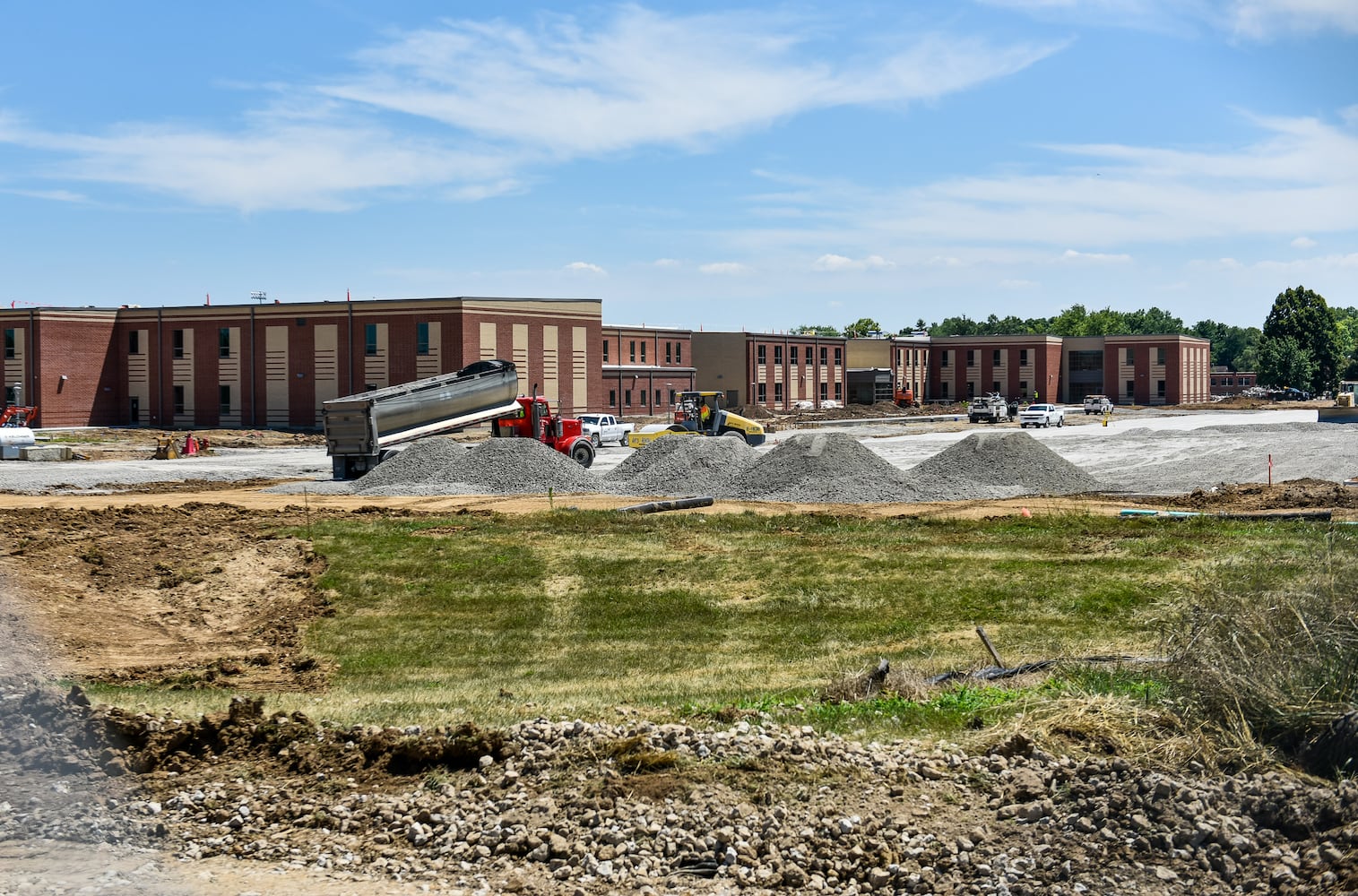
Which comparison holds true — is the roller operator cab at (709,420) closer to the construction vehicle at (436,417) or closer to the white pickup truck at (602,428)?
the white pickup truck at (602,428)

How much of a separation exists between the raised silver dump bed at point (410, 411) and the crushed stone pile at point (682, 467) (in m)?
8.18

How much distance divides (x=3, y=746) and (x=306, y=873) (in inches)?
135

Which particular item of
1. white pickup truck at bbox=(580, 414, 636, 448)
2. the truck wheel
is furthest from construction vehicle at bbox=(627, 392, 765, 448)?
the truck wheel

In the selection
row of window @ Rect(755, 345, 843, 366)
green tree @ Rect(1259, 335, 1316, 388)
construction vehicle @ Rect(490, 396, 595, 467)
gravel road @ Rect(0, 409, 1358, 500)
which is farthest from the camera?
green tree @ Rect(1259, 335, 1316, 388)

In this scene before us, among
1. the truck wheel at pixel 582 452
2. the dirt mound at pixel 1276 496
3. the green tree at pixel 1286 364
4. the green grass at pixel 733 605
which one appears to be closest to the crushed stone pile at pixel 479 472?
the truck wheel at pixel 582 452

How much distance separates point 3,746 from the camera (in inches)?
383

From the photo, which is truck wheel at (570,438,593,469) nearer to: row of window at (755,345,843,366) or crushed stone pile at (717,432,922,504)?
crushed stone pile at (717,432,922,504)

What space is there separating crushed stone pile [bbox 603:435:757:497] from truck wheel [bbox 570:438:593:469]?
6842 millimetres

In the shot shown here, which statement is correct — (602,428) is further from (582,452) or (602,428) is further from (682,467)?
(682,467)

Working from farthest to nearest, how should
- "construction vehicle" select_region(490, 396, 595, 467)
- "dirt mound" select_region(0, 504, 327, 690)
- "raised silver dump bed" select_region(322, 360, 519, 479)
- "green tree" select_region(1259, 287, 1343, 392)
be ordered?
"green tree" select_region(1259, 287, 1343, 392)
"construction vehicle" select_region(490, 396, 595, 467)
"raised silver dump bed" select_region(322, 360, 519, 479)
"dirt mound" select_region(0, 504, 327, 690)

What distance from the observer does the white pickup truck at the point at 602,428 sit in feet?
211

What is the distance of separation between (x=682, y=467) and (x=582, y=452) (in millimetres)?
10845

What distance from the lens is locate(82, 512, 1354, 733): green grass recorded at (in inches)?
501

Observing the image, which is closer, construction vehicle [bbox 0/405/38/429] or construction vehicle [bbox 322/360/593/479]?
construction vehicle [bbox 322/360/593/479]
